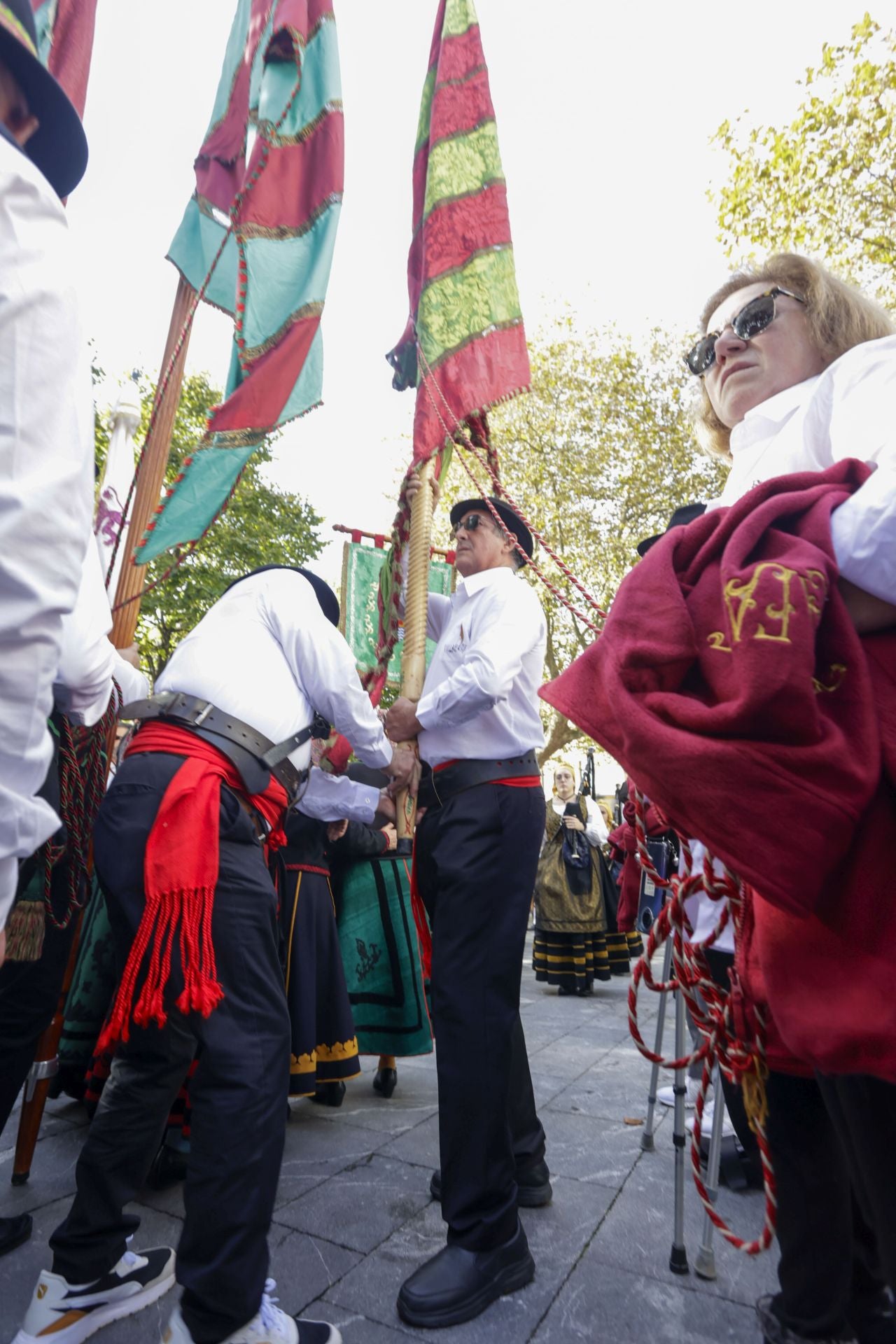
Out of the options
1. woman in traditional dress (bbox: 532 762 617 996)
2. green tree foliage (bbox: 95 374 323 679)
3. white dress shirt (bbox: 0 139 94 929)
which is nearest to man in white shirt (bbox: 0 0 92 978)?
white dress shirt (bbox: 0 139 94 929)

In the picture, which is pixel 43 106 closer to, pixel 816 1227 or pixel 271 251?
pixel 816 1227

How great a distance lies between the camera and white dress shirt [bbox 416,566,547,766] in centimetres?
239

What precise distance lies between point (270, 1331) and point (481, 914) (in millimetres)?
1010

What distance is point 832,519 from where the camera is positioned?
3.02 feet

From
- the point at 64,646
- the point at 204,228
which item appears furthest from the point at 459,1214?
the point at 204,228

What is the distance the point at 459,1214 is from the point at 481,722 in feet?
4.25

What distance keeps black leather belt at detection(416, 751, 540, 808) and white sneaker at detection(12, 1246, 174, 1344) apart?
1.38 meters

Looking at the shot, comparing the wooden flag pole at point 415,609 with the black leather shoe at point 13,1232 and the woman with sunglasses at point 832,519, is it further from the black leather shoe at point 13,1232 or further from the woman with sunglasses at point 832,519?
the black leather shoe at point 13,1232

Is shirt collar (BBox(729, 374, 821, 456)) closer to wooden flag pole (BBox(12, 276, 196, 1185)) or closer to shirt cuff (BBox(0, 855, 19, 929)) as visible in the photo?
shirt cuff (BBox(0, 855, 19, 929))

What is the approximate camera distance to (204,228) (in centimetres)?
406

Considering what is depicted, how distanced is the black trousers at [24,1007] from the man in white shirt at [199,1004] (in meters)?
0.40

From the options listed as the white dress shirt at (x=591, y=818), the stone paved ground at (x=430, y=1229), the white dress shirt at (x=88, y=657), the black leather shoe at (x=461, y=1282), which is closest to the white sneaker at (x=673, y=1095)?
the stone paved ground at (x=430, y=1229)

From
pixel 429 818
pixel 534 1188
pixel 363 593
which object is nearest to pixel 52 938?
pixel 429 818

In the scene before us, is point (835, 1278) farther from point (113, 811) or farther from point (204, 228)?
point (204, 228)
